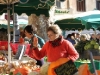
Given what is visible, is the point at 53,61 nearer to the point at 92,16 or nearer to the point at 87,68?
the point at 87,68

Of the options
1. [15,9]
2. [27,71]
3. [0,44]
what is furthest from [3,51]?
[27,71]

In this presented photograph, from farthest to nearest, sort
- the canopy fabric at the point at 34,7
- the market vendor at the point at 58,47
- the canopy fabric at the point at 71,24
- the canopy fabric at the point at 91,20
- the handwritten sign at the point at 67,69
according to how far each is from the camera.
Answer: the canopy fabric at the point at 71,24 → the canopy fabric at the point at 91,20 → the canopy fabric at the point at 34,7 → the market vendor at the point at 58,47 → the handwritten sign at the point at 67,69

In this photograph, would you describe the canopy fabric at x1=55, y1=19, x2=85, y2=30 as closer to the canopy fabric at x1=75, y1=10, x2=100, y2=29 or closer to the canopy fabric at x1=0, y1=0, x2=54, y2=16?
the canopy fabric at x1=75, y1=10, x2=100, y2=29

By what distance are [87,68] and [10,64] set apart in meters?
2.10

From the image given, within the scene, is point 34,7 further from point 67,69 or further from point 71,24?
point 71,24

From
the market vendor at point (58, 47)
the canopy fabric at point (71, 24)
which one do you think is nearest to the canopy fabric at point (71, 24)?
the canopy fabric at point (71, 24)

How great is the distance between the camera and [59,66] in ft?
16.7

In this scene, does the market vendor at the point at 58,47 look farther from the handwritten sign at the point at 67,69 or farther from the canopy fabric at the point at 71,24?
the canopy fabric at the point at 71,24

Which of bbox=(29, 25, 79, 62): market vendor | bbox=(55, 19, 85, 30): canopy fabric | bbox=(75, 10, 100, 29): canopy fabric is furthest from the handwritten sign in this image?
bbox=(55, 19, 85, 30): canopy fabric

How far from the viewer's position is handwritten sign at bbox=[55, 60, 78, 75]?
499 centimetres

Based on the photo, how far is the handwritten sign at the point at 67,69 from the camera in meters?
4.99

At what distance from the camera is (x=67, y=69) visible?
16.4ft

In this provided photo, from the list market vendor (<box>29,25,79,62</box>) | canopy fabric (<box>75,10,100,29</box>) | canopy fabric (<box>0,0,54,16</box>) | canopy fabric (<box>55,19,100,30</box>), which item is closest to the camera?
market vendor (<box>29,25,79,62</box>)

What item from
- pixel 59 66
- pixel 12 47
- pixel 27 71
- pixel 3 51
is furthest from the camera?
pixel 3 51
